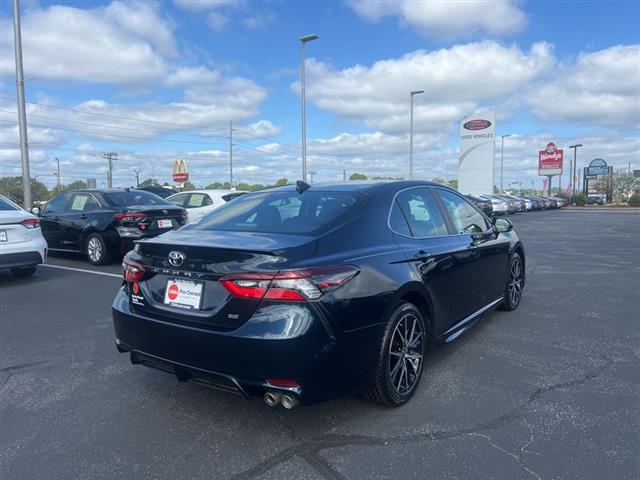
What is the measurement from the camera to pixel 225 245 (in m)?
2.94

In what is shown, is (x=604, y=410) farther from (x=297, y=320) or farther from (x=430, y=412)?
(x=297, y=320)

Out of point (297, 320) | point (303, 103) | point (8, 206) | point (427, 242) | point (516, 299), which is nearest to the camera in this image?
point (297, 320)

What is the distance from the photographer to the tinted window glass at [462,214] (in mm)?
4512

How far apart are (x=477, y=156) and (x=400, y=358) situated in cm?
4759

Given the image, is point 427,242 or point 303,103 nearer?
point 427,242

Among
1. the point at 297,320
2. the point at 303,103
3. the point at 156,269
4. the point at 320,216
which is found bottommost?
the point at 297,320

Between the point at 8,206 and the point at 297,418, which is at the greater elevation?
the point at 8,206

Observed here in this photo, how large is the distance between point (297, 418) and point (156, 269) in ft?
4.36

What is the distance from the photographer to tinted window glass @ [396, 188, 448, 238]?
3.82 meters

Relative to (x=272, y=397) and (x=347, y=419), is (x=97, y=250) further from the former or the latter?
(x=272, y=397)

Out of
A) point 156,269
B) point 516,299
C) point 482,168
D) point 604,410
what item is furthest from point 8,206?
point 482,168

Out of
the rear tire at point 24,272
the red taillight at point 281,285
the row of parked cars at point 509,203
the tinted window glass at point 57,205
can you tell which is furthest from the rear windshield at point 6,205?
the row of parked cars at point 509,203

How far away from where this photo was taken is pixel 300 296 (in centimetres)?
269

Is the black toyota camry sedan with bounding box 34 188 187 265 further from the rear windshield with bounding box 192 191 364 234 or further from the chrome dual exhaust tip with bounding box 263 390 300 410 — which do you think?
the chrome dual exhaust tip with bounding box 263 390 300 410
